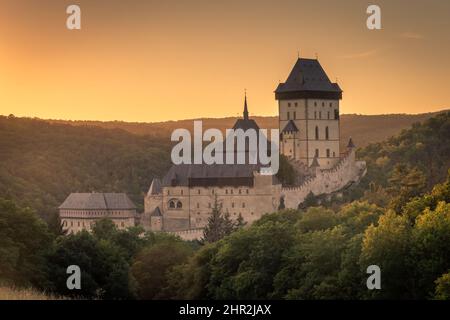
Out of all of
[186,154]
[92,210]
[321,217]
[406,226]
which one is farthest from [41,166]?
[406,226]

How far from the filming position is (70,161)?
122 metres

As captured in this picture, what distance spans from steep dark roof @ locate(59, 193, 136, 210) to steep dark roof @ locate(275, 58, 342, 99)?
1768 cm

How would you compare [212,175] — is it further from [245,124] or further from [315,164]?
[315,164]

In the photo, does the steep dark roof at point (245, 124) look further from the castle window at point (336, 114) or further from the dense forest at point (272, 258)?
the dense forest at point (272, 258)

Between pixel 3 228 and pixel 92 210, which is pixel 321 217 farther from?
pixel 92 210

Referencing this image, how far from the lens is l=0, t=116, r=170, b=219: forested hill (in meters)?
107

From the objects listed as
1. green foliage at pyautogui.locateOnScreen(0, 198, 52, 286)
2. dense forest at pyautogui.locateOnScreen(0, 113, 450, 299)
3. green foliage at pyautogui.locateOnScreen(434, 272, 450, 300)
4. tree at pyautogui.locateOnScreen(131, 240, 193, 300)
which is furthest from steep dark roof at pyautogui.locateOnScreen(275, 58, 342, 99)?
green foliage at pyautogui.locateOnScreen(434, 272, 450, 300)

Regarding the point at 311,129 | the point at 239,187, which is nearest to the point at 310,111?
the point at 311,129

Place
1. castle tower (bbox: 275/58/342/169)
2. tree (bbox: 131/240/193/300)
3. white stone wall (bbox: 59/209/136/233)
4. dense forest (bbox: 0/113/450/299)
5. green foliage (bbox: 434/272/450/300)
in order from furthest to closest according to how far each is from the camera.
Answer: castle tower (bbox: 275/58/342/169)
white stone wall (bbox: 59/209/136/233)
tree (bbox: 131/240/193/300)
dense forest (bbox: 0/113/450/299)
green foliage (bbox: 434/272/450/300)

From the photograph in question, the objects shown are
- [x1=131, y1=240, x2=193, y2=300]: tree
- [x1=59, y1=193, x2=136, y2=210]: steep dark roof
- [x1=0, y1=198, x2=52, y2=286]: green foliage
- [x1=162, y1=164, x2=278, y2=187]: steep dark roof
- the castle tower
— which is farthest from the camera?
the castle tower

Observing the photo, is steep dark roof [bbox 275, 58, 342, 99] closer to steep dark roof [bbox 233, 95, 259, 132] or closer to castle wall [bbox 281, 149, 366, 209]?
steep dark roof [bbox 233, 95, 259, 132]

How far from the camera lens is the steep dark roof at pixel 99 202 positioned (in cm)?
8838

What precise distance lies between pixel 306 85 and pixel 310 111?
2053mm

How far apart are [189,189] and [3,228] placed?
42.0 meters
